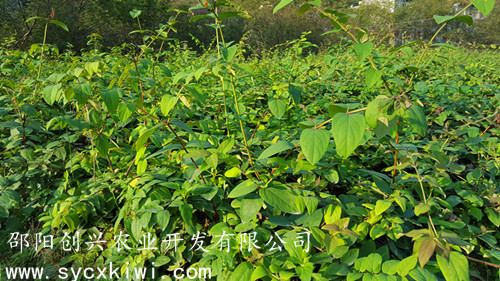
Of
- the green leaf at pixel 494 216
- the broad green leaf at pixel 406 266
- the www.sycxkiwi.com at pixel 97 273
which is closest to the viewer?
the broad green leaf at pixel 406 266

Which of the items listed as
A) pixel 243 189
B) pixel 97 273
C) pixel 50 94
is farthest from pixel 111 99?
pixel 97 273

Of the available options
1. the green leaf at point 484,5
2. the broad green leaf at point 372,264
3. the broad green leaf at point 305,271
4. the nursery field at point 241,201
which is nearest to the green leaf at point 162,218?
the nursery field at point 241,201

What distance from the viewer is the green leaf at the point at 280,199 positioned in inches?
39.7

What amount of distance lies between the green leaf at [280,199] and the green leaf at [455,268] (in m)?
0.46

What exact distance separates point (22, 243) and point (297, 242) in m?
1.37

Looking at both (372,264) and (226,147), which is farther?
(226,147)

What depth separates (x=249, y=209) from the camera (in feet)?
3.40

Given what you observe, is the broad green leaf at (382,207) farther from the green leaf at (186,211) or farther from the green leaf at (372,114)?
the green leaf at (186,211)

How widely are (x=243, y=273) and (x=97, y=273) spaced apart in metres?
0.73

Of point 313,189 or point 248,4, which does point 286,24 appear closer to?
point 248,4

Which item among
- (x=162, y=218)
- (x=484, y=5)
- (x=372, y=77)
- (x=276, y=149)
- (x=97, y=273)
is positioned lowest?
(x=97, y=273)

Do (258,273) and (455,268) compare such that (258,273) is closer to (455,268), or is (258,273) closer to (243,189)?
(243,189)

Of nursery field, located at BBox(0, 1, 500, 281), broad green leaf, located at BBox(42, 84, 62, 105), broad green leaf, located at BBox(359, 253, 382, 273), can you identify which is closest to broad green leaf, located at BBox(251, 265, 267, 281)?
nursery field, located at BBox(0, 1, 500, 281)

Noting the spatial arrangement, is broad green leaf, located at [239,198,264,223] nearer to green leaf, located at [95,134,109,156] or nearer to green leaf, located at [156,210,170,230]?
green leaf, located at [156,210,170,230]
